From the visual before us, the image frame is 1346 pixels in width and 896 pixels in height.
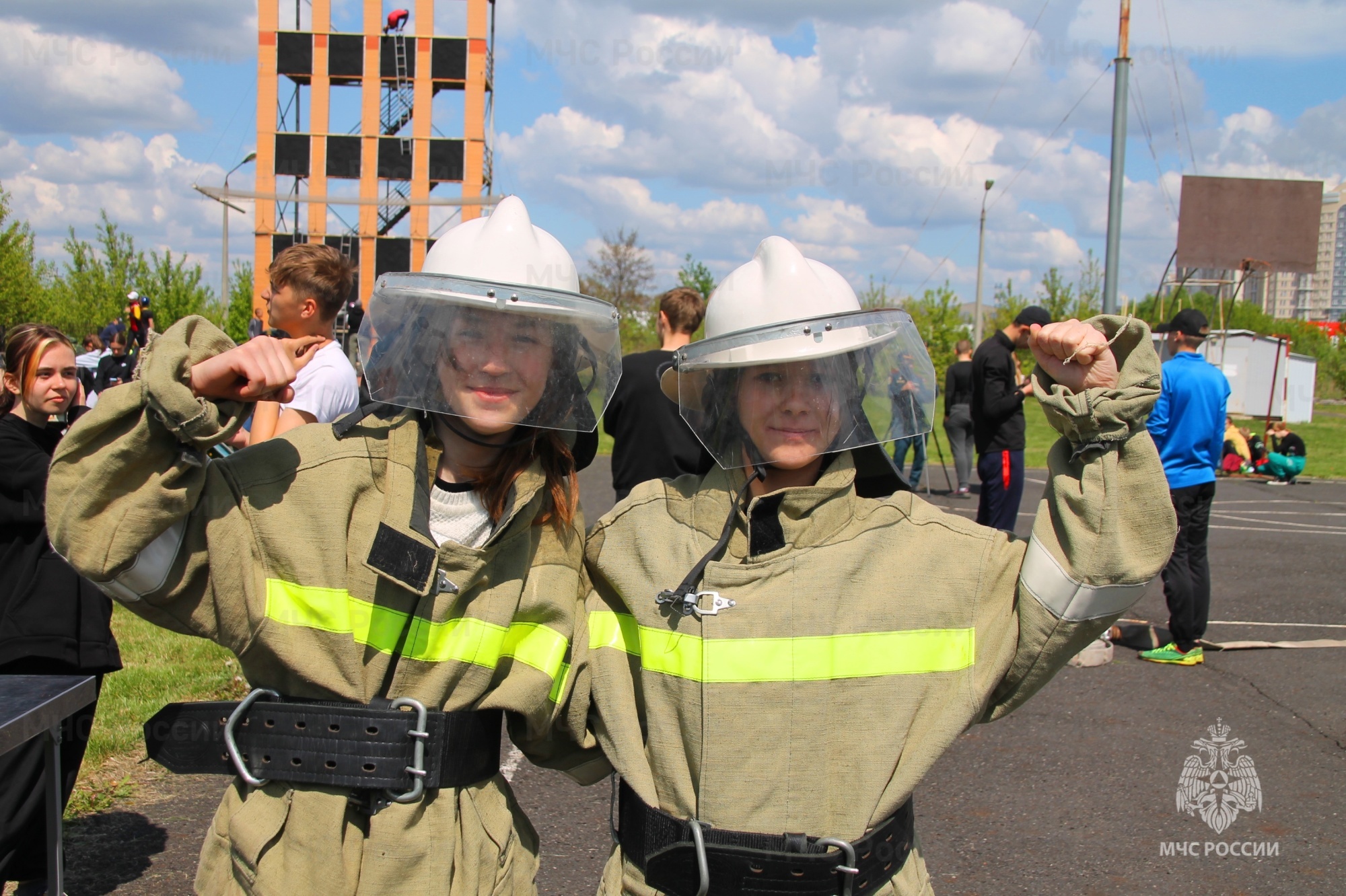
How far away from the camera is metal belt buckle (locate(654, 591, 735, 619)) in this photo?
1770 millimetres

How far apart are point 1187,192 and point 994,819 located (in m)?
14.9

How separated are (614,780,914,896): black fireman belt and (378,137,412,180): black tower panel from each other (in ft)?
149

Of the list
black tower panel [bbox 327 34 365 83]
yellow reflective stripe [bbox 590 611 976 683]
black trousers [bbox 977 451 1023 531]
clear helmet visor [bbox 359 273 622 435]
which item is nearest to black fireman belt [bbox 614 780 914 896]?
yellow reflective stripe [bbox 590 611 976 683]

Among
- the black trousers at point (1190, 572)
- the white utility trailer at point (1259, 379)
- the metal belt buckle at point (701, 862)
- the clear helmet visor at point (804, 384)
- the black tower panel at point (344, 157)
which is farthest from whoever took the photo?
the black tower panel at point (344, 157)

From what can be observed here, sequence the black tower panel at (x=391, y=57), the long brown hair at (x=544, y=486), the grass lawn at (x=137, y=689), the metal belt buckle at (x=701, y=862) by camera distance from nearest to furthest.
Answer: the metal belt buckle at (x=701, y=862)
the long brown hair at (x=544, y=486)
the grass lawn at (x=137, y=689)
the black tower panel at (x=391, y=57)

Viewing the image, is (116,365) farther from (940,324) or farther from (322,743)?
(940,324)

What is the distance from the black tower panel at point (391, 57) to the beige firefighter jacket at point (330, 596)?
4639cm

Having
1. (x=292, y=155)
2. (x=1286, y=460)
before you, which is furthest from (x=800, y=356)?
(x=292, y=155)

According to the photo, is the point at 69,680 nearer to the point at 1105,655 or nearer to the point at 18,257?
the point at 1105,655

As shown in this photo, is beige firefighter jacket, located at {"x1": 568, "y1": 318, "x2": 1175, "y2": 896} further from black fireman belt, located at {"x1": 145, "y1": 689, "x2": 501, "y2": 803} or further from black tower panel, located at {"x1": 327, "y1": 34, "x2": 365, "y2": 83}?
black tower panel, located at {"x1": 327, "y1": 34, "x2": 365, "y2": 83}

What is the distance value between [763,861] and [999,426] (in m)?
6.78

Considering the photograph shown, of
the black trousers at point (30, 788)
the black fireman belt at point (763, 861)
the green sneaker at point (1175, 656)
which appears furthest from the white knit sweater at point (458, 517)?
the green sneaker at point (1175, 656)

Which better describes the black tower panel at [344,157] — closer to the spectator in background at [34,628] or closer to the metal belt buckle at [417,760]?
the spectator in background at [34,628]

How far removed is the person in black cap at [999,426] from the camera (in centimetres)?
782
